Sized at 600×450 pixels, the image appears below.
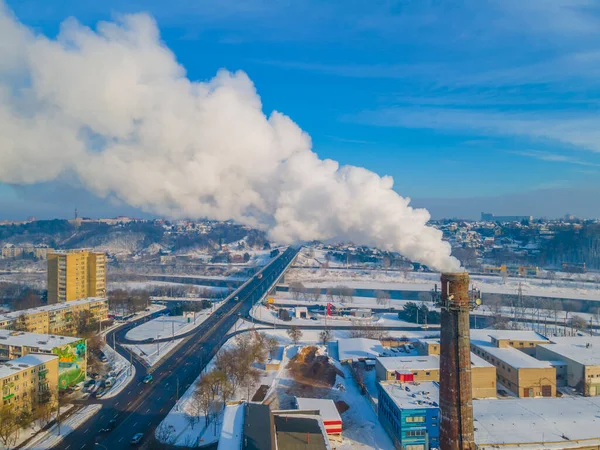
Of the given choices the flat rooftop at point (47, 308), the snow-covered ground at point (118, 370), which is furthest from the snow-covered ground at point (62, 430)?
the flat rooftop at point (47, 308)

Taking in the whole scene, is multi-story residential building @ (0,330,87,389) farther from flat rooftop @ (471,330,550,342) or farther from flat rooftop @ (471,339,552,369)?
flat rooftop @ (471,330,550,342)

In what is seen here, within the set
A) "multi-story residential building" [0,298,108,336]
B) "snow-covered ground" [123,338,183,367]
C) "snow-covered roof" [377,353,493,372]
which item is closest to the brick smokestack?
"snow-covered roof" [377,353,493,372]

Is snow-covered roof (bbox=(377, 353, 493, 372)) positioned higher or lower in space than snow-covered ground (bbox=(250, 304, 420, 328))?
higher

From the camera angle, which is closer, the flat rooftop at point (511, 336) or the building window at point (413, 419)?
the building window at point (413, 419)

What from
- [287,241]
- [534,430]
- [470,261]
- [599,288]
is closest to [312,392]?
[287,241]

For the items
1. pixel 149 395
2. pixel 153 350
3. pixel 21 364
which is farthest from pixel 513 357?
pixel 21 364

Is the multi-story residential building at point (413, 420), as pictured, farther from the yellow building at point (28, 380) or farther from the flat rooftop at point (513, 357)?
the yellow building at point (28, 380)

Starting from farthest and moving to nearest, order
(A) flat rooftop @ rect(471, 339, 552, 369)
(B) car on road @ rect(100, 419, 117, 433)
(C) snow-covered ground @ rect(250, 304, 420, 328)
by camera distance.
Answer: (C) snow-covered ground @ rect(250, 304, 420, 328) < (A) flat rooftop @ rect(471, 339, 552, 369) < (B) car on road @ rect(100, 419, 117, 433)
